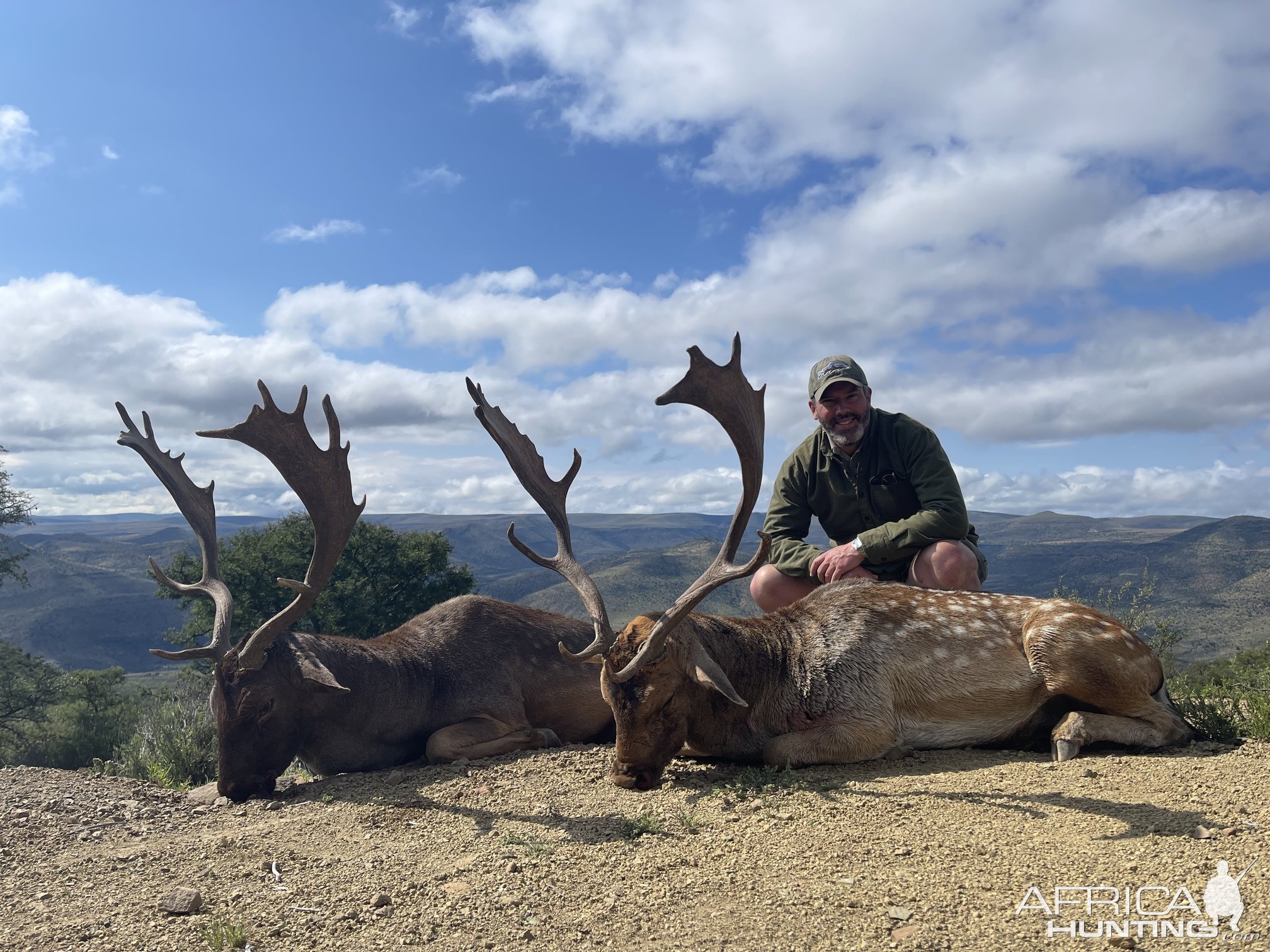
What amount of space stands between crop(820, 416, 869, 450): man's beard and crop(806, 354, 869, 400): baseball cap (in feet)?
0.92

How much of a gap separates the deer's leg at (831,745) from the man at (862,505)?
1577 mm

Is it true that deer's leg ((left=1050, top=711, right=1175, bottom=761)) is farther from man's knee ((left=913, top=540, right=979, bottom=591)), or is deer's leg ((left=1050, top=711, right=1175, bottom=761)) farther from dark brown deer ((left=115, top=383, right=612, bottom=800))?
dark brown deer ((left=115, top=383, right=612, bottom=800))

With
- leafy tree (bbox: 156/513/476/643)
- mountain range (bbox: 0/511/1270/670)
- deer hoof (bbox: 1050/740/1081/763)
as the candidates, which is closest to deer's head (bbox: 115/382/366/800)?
deer hoof (bbox: 1050/740/1081/763)

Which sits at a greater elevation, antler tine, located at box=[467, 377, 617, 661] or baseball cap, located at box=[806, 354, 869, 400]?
baseball cap, located at box=[806, 354, 869, 400]

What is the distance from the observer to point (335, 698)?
652 cm

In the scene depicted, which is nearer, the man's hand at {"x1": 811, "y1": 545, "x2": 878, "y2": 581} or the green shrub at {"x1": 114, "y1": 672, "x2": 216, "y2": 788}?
the man's hand at {"x1": 811, "y1": 545, "x2": 878, "y2": 581}

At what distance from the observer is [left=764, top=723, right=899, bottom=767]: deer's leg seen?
16.9 ft

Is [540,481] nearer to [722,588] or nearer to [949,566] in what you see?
[949,566]

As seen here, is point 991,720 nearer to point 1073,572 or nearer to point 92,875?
point 92,875

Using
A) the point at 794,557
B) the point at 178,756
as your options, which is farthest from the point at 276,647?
the point at 794,557

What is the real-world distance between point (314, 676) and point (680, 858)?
3670 millimetres

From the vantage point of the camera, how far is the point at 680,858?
→ 3820 mm

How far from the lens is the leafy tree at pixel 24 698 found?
21.1 meters

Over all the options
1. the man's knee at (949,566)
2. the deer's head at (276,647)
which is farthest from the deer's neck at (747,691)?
the deer's head at (276,647)
